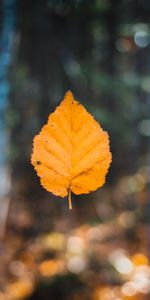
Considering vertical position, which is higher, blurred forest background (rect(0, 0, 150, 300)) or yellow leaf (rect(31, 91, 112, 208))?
blurred forest background (rect(0, 0, 150, 300))

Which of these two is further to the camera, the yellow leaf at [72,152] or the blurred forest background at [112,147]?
the blurred forest background at [112,147]

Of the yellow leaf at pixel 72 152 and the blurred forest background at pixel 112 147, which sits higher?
the blurred forest background at pixel 112 147

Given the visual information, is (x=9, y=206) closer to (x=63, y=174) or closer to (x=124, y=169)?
(x=124, y=169)

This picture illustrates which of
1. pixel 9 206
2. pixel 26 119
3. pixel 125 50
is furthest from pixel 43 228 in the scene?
pixel 125 50

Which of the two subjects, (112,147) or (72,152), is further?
(112,147)

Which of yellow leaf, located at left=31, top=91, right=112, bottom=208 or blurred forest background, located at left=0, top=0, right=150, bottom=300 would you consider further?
blurred forest background, located at left=0, top=0, right=150, bottom=300
